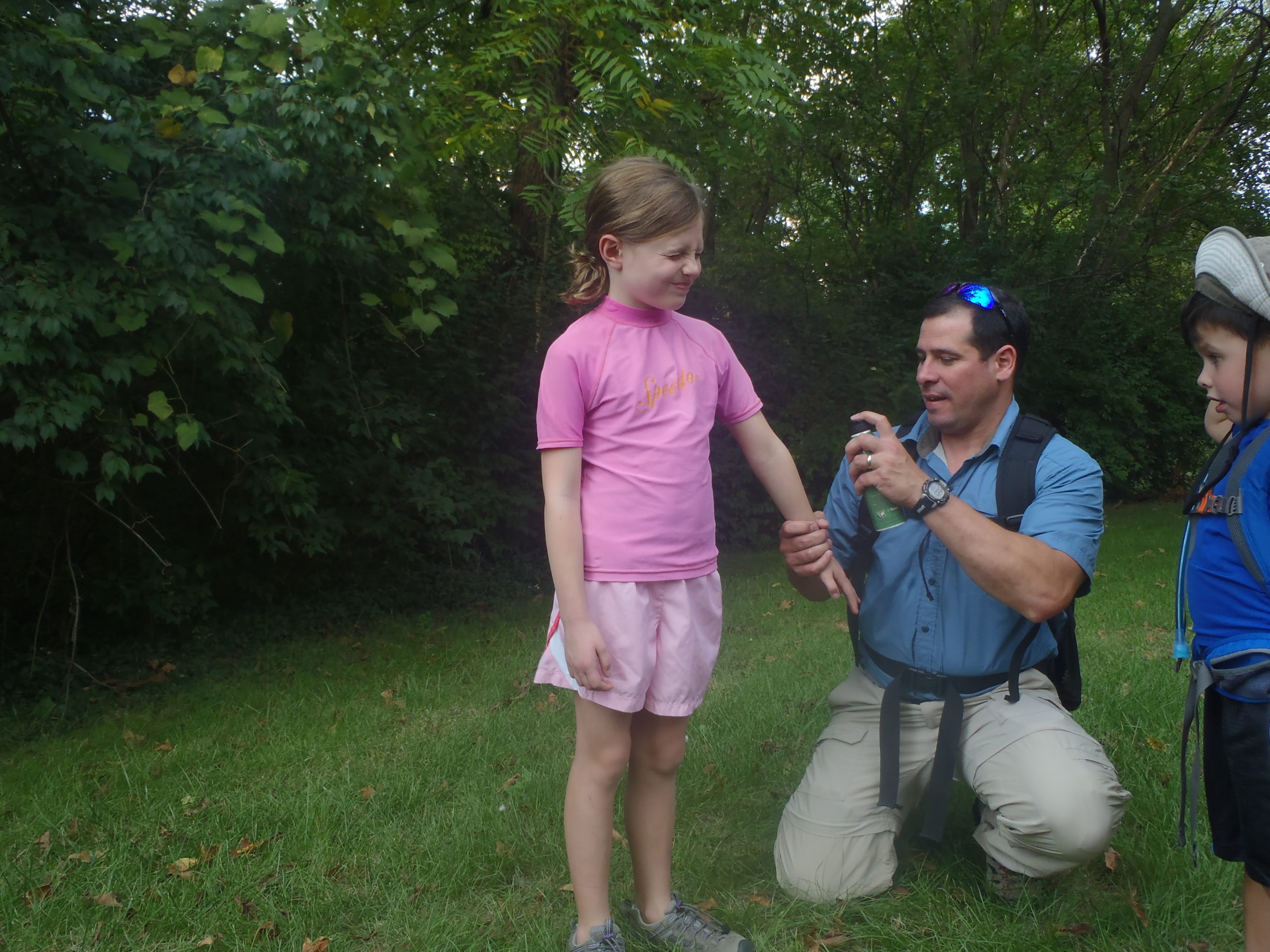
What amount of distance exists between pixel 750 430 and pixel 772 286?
826 centimetres

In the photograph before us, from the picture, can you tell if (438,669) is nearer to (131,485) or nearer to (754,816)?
(131,485)

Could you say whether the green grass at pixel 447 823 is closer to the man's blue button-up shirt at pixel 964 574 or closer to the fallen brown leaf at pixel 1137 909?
the fallen brown leaf at pixel 1137 909

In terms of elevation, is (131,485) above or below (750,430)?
below

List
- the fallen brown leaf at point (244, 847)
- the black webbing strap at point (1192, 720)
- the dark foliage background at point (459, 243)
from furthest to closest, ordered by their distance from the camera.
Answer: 1. the dark foliage background at point (459, 243)
2. the fallen brown leaf at point (244, 847)
3. the black webbing strap at point (1192, 720)

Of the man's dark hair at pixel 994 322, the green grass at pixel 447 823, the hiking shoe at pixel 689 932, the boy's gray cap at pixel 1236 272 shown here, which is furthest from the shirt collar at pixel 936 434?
the hiking shoe at pixel 689 932

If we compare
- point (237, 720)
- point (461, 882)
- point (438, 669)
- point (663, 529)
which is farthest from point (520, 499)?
point (663, 529)

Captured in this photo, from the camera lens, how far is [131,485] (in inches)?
234

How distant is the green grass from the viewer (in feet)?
8.81

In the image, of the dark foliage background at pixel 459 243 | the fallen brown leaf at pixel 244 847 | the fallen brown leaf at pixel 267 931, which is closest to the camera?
the fallen brown leaf at pixel 267 931

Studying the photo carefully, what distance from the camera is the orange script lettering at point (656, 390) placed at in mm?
2332

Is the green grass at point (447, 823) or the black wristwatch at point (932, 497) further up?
the black wristwatch at point (932, 497)

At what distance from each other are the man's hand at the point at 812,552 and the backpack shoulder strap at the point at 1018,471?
50 cm

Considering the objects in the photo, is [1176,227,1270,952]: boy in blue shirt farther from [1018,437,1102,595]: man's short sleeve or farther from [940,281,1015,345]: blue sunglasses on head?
[940,281,1015,345]: blue sunglasses on head

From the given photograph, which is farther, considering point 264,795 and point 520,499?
point 520,499
